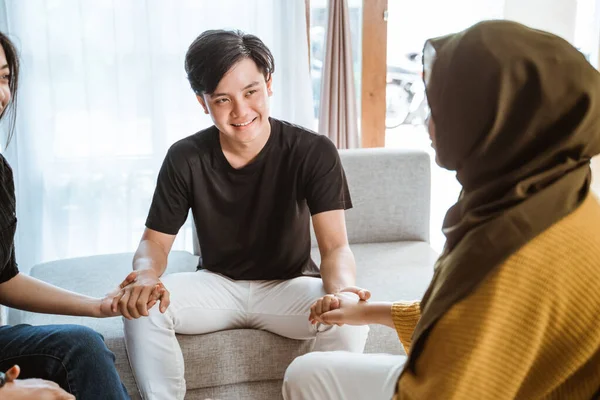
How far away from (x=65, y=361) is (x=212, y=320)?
20.7 inches

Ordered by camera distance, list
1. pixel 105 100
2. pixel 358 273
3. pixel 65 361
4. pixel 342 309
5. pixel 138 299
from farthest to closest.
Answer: pixel 105 100
pixel 358 273
pixel 138 299
pixel 342 309
pixel 65 361

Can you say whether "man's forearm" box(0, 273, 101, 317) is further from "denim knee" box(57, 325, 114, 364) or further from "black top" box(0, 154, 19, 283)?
"denim knee" box(57, 325, 114, 364)

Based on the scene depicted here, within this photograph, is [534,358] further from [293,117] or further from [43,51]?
[43,51]

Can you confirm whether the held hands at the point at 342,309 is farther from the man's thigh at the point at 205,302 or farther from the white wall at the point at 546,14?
the white wall at the point at 546,14

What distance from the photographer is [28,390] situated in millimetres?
1347

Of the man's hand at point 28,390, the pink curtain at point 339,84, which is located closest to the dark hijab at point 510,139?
the man's hand at point 28,390

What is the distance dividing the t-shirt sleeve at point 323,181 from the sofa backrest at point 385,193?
586mm

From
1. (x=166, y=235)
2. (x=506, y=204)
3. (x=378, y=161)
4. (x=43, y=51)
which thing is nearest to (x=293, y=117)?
(x=378, y=161)

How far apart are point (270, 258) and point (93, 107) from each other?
1516 millimetres

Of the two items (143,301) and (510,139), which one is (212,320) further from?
(510,139)

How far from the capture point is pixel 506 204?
37.8 inches

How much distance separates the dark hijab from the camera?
934 mm

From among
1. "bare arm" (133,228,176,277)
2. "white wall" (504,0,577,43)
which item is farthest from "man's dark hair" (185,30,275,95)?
"white wall" (504,0,577,43)

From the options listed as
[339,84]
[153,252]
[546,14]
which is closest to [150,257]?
[153,252]
